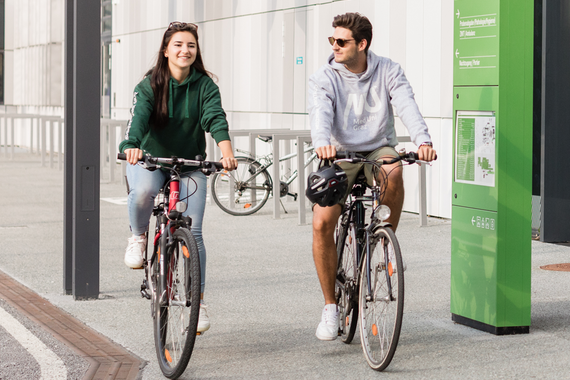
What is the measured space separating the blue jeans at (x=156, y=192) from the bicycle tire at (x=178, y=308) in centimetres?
41

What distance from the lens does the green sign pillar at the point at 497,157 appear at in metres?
5.33

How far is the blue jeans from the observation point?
5.14 meters

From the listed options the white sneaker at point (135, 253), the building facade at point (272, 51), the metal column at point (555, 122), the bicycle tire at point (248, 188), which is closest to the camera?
the white sneaker at point (135, 253)

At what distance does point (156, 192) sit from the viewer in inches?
204

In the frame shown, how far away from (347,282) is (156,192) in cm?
115

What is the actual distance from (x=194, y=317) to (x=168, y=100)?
4.33 feet

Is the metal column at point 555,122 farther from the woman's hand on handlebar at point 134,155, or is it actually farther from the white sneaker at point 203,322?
the woman's hand on handlebar at point 134,155

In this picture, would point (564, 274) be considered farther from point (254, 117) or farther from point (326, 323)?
point (254, 117)

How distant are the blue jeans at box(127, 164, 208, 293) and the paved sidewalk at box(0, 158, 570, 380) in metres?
0.62

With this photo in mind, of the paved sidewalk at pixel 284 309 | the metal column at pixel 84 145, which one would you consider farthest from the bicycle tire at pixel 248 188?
the metal column at pixel 84 145

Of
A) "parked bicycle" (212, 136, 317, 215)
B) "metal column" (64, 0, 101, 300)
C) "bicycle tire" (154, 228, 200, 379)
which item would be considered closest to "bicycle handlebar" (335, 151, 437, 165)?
"bicycle tire" (154, 228, 200, 379)

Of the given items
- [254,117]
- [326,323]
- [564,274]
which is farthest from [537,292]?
[254,117]

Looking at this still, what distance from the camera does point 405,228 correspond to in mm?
10445

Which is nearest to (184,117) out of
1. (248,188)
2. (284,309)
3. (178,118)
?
(178,118)
